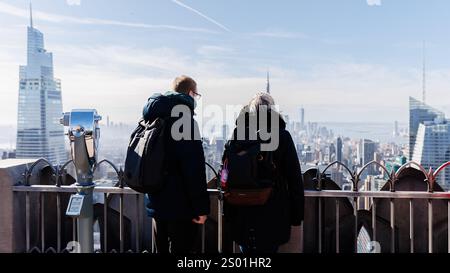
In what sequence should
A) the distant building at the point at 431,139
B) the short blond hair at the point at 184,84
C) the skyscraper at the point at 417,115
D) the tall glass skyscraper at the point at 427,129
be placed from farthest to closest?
the skyscraper at the point at 417,115 → the tall glass skyscraper at the point at 427,129 → the distant building at the point at 431,139 → the short blond hair at the point at 184,84

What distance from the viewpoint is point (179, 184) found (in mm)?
2777

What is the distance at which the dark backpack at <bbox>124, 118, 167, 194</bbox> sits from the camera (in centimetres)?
267

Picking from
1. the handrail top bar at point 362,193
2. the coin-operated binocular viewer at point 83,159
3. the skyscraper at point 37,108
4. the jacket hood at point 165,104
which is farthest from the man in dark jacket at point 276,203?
the skyscraper at point 37,108

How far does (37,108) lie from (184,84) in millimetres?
4922

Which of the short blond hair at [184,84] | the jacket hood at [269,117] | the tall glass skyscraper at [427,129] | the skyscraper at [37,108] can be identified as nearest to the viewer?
the jacket hood at [269,117]

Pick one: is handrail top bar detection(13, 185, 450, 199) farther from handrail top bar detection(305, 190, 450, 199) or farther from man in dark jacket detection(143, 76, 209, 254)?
man in dark jacket detection(143, 76, 209, 254)

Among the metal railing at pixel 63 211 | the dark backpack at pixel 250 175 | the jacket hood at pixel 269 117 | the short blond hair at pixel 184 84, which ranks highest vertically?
the short blond hair at pixel 184 84

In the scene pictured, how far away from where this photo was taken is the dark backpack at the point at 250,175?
9.03ft

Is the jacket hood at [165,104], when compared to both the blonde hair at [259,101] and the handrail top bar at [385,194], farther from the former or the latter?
the handrail top bar at [385,194]

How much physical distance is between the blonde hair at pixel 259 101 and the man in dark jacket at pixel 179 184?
0.53 meters

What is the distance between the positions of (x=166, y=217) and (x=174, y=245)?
0.29 metres

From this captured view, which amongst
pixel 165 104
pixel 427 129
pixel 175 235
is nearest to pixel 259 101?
pixel 165 104

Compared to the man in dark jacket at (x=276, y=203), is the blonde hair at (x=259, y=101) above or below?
above
